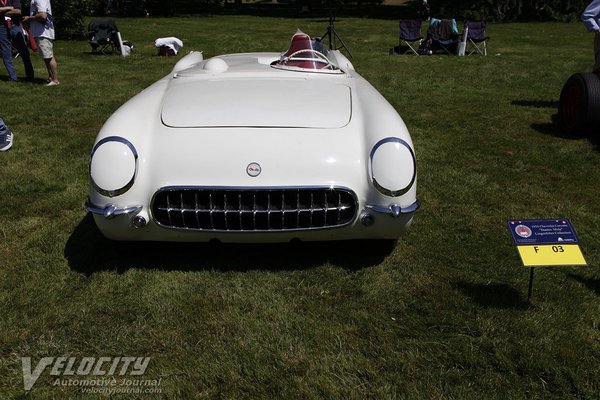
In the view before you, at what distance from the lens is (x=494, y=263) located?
313cm

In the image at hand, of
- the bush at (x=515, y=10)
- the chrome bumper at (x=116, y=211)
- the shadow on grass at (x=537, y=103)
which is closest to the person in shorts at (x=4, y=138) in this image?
the chrome bumper at (x=116, y=211)

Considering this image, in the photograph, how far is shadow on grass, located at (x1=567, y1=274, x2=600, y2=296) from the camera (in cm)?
284

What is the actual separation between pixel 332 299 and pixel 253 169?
0.89 m

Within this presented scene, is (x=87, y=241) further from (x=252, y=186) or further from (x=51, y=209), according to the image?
(x=252, y=186)

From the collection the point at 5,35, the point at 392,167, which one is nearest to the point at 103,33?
the point at 5,35

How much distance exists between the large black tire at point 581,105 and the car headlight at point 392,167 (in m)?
3.70

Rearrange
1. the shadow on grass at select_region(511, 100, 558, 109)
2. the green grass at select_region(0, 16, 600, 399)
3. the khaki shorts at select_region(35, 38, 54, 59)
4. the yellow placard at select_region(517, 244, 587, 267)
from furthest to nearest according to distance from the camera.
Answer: the khaki shorts at select_region(35, 38, 54, 59), the shadow on grass at select_region(511, 100, 558, 109), the yellow placard at select_region(517, 244, 587, 267), the green grass at select_region(0, 16, 600, 399)

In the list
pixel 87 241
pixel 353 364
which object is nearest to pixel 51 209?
pixel 87 241

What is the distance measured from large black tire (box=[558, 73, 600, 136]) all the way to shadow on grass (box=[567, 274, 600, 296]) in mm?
3123

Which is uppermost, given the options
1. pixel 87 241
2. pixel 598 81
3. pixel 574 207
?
pixel 598 81

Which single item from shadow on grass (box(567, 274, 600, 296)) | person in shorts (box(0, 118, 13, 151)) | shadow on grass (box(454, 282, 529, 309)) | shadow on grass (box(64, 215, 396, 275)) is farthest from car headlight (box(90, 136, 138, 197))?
person in shorts (box(0, 118, 13, 151))

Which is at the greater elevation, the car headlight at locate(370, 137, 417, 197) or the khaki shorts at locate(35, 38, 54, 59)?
the khaki shorts at locate(35, 38, 54, 59)

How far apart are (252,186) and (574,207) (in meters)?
2.91

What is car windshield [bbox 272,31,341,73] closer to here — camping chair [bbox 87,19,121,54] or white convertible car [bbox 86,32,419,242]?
white convertible car [bbox 86,32,419,242]
